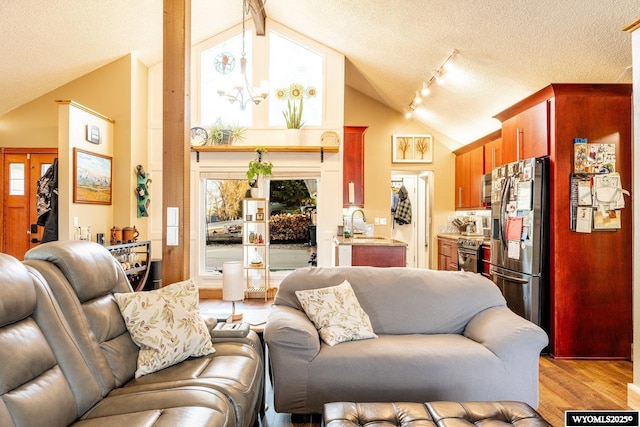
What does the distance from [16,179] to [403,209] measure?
6.37 metres

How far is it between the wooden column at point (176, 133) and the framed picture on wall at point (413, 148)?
15.8 feet

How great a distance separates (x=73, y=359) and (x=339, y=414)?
1.09 meters

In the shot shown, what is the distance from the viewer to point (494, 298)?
284 centimetres

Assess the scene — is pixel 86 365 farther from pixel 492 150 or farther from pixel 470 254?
pixel 492 150

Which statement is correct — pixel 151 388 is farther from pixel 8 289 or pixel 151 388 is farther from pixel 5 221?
pixel 5 221

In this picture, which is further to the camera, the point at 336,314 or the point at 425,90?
the point at 425,90

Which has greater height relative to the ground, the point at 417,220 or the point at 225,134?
the point at 225,134

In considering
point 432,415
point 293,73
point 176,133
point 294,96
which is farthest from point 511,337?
point 293,73

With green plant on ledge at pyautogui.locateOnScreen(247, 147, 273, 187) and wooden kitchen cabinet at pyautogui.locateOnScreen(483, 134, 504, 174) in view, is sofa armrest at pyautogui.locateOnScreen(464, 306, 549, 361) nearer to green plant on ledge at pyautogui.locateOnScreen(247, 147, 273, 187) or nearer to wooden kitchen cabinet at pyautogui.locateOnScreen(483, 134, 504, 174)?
wooden kitchen cabinet at pyautogui.locateOnScreen(483, 134, 504, 174)

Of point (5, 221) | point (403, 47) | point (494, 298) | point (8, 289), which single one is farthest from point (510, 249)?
point (5, 221)

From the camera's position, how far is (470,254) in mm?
5199

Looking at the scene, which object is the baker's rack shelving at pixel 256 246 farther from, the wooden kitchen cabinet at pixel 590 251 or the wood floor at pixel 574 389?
the wooden kitchen cabinet at pixel 590 251

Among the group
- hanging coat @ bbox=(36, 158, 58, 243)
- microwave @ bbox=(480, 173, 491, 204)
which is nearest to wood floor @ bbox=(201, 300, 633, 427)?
microwave @ bbox=(480, 173, 491, 204)

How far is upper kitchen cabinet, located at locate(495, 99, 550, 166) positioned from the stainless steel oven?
46.3 inches
